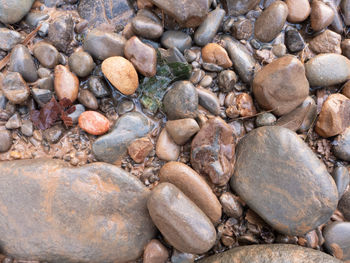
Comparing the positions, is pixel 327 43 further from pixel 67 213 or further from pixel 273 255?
pixel 67 213

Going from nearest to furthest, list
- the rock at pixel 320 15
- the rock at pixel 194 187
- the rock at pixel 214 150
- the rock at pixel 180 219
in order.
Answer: the rock at pixel 180 219
the rock at pixel 194 187
the rock at pixel 214 150
the rock at pixel 320 15

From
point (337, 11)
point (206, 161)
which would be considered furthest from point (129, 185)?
point (337, 11)

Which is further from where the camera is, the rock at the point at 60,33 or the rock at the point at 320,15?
the rock at the point at 320,15

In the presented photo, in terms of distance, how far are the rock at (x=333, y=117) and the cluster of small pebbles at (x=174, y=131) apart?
0.01 meters

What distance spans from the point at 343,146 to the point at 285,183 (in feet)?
3.16

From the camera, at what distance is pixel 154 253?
267 centimetres

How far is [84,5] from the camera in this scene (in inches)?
131

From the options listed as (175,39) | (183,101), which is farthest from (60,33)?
(183,101)

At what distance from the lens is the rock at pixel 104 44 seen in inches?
120

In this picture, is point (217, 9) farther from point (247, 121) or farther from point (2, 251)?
point (2, 251)

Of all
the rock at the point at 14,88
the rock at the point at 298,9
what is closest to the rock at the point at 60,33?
the rock at the point at 14,88

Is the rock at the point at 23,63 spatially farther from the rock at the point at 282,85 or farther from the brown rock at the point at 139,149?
the rock at the point at 282,85

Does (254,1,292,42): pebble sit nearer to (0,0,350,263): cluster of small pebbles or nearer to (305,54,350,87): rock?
(0,0,350,263): cluster of small pebbles

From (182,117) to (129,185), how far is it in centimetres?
93
